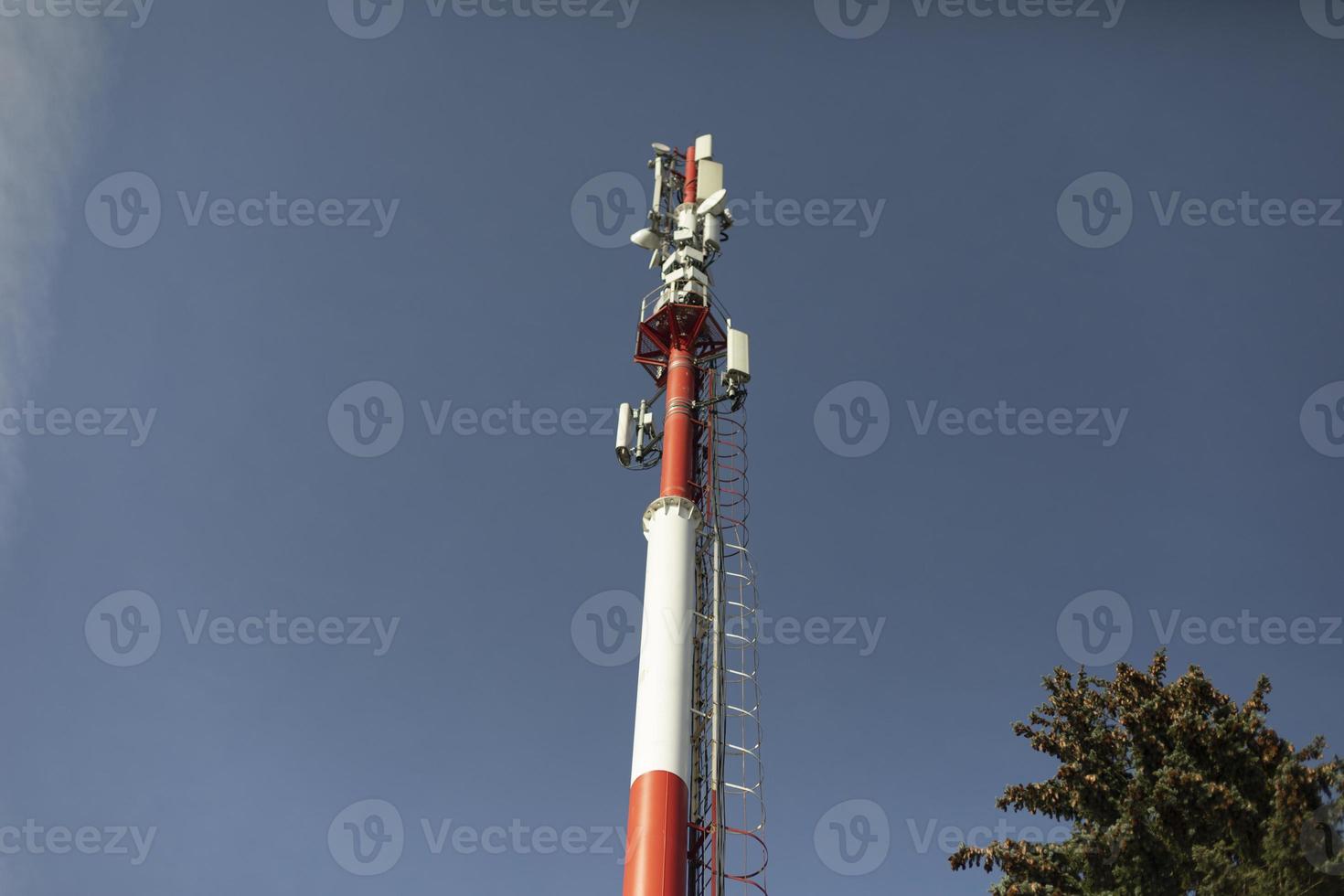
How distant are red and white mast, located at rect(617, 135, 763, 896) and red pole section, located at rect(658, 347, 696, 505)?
0.03 m

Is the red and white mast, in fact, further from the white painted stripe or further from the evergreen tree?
the evergreen tree

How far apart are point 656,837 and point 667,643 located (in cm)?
470

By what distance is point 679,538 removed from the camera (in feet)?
92.6

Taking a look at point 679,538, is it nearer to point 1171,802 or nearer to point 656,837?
point 656,837

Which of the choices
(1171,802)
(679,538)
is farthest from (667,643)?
(1171,802)

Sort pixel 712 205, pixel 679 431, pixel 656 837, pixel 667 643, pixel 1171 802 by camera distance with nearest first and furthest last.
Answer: pixel 1171 802, pixel 656 837, pixel 667 643, pixel 679 431, pixel 712 205

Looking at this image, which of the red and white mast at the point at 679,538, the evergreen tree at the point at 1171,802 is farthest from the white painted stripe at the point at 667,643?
the evergreen tree at the point at 1171,802

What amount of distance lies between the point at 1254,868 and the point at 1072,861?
10.7ft

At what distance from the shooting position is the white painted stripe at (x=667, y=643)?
24.8 meters

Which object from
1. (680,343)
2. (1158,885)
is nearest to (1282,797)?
(1158,885)

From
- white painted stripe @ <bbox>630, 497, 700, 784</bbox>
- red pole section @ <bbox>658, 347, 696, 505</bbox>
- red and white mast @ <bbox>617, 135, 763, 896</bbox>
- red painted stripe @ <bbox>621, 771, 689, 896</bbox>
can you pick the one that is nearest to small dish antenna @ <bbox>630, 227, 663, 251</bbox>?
red and white mast @ <bbox>617, 135, 763, 896</bbox>

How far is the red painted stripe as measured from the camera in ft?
75.5

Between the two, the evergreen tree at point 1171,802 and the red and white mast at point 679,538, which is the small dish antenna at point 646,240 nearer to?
the red and white mast at point 679,538

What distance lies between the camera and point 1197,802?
19.4 m
